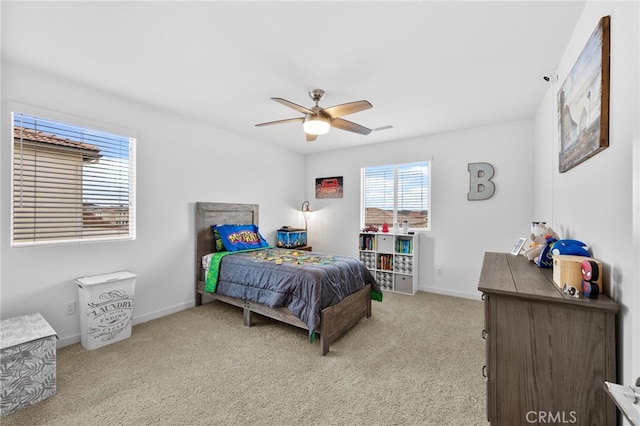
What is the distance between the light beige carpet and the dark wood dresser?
20.8 inches

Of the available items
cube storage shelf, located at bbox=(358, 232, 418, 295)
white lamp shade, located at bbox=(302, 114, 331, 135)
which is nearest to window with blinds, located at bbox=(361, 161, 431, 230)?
cube storage shelf, located at bbox=(358, 232, 418, 295)

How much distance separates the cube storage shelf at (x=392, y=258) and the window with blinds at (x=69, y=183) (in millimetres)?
3379

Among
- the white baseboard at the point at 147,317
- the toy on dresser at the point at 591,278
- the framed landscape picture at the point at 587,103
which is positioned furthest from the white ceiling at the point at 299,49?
the white baseboard at the point at 147,317

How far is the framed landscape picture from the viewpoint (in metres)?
1.34

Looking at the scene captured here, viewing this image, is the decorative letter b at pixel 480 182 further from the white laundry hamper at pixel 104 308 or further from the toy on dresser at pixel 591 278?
the white laundry hamper at pixel 104 308

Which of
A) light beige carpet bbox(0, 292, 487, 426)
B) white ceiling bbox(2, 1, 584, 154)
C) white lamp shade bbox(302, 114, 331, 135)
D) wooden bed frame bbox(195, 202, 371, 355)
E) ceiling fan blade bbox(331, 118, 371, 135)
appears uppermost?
white ceiling bbox(2, 1, 584, 154)

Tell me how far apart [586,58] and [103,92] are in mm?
3978

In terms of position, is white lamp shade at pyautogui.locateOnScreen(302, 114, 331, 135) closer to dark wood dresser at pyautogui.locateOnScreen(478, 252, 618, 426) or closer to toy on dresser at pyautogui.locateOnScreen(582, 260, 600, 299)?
dark wood dresser at pyautogui.locateOnScreen(478, 252, 618, 426)

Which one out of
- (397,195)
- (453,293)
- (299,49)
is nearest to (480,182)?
(397,195)

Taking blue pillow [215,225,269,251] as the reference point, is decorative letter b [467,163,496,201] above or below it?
above

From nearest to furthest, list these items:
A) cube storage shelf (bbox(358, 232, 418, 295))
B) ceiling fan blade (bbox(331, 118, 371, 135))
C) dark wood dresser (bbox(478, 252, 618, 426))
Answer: dark wood dresser (bbox(478, 252, 618, 426)) < ceiling fan blade (bbox(331, 118, 371, 135)) < cube storage shelf (bbox(358, 232, 418, 295))

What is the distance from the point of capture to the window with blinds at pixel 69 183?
2.38 metres

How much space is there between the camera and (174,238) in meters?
3.49

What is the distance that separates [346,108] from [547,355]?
7.03 ft
